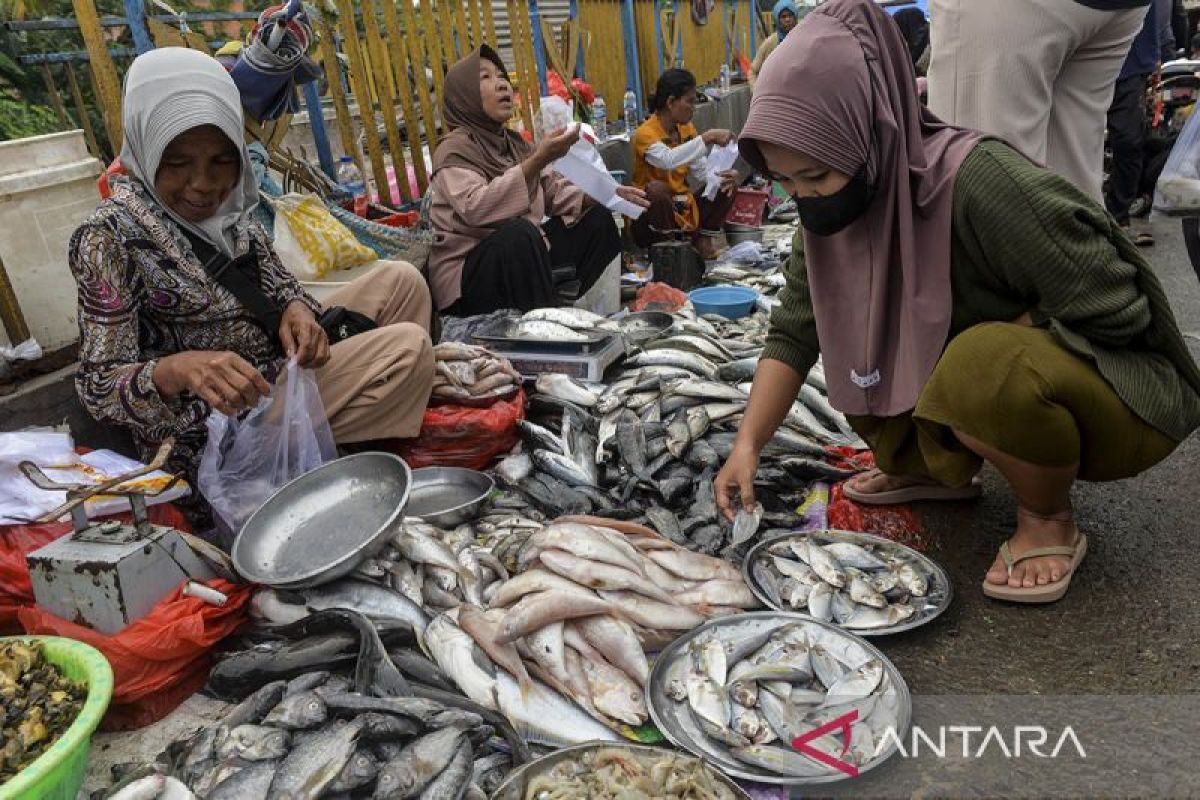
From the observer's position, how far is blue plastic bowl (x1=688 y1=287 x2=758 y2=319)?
5.37 meters

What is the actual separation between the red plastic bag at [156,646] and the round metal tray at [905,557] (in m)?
1.55

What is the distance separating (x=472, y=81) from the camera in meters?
4.98

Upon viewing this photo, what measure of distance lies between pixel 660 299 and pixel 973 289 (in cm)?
344

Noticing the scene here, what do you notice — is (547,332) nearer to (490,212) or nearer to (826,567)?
(490,212)

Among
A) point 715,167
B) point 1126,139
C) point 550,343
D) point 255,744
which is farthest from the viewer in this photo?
point 715,167

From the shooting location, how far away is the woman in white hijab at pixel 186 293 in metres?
2.67

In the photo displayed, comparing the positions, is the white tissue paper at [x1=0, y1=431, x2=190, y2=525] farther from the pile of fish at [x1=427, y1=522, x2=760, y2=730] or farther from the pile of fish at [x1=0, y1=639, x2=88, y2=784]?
the pile of fish at [x1=427, y1=522, x2=760, y2=730]

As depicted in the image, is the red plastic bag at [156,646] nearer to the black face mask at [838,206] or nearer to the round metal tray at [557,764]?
the round metal tray at [557,764]

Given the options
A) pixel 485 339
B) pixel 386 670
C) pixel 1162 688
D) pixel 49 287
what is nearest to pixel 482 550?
pixel 386 670

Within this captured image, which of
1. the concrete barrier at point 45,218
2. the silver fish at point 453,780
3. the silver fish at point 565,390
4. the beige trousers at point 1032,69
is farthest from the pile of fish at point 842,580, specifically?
the concrete barrier at point 45,218

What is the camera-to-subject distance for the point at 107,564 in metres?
2.12

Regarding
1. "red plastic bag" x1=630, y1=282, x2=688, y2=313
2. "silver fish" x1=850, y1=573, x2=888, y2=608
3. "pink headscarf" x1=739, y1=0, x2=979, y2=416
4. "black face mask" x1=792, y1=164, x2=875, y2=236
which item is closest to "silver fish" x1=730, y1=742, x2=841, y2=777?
"silver fish" x1=850, y1=573, x2=888, y2=608

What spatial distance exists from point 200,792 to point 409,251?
3416 mm

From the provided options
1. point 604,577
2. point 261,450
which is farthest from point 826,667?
point 261,450
